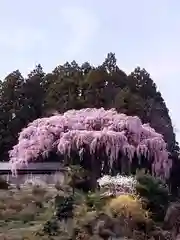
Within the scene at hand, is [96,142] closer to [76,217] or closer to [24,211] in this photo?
[24,211]

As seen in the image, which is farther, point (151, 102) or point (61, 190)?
point (151, 102)

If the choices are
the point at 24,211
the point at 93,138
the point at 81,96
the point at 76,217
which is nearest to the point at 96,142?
the point at 93,138

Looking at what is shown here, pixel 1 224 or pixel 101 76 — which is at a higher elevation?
pixel 101 76

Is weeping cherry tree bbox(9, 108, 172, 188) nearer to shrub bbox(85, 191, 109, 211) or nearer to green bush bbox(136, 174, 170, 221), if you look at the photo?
green bush bbox(136, 174, 170, 221)

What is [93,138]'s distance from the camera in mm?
32219

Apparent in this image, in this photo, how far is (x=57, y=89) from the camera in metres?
40.2

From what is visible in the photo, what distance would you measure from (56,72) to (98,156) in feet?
41.0

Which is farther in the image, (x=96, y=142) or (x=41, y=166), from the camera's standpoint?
(x=41, y=166)

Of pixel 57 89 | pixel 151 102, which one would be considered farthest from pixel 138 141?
pixel 57 89

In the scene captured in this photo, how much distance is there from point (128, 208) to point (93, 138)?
11323 mm

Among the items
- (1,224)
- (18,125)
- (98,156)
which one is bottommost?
(1,224)

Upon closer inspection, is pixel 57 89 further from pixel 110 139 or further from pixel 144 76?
pixel 110 139

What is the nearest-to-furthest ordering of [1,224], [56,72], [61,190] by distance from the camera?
[1,224]
[61,190]
[56,72]

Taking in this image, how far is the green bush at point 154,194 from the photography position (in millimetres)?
22844
